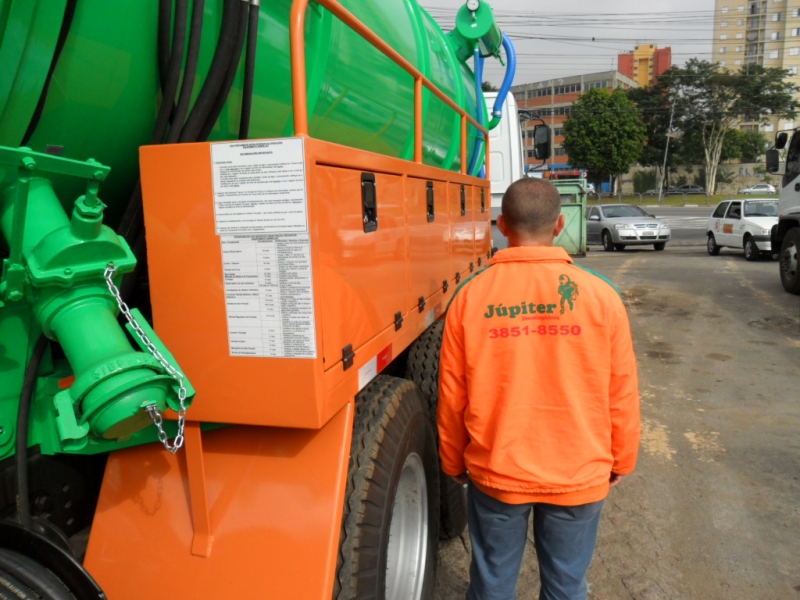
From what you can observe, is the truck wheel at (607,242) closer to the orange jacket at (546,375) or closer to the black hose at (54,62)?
the orange jacket at (546,375)

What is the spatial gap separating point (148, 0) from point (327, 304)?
885 millimetres

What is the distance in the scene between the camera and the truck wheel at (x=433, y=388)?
3043 millimetres

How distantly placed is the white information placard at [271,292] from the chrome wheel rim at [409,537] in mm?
951

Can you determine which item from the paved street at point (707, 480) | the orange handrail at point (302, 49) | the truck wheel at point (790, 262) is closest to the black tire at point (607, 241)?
the truck wheel at point (790, 262)

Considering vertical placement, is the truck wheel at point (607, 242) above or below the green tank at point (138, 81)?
below

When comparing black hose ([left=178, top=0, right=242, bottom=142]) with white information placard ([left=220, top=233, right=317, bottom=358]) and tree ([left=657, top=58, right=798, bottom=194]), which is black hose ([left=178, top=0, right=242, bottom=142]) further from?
tree ([left=657, top=58, right=798, bottom=194])

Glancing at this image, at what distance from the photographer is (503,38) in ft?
18.0

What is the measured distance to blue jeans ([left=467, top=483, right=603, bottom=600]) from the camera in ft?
6.93

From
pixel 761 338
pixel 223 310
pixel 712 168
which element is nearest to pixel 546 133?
pixel 761 338

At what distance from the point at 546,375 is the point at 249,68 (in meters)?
1.28

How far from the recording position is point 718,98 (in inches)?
2335

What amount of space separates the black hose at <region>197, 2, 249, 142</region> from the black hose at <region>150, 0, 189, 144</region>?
10cm

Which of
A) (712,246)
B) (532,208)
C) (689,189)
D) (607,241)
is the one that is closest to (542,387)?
(532,208)

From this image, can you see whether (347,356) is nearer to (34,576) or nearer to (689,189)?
(34,576)
